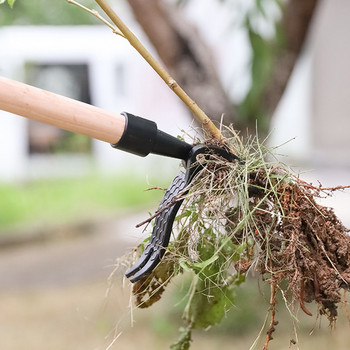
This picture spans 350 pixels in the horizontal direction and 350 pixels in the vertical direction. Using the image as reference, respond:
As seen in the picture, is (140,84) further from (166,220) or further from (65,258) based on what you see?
(166,220)

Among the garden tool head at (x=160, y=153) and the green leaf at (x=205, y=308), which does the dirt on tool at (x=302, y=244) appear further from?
the green leaf at (x=205, y=308)

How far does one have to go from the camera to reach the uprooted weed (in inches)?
42.3

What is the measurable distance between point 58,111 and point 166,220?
0.83 ft

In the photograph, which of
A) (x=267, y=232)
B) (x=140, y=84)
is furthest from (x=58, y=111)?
(x=140, y=84)

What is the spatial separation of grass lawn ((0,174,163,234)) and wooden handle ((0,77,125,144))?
Result: 5.70m

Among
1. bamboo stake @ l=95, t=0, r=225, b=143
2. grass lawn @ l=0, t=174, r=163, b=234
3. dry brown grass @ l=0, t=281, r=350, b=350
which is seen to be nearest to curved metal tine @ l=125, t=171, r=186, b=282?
bamboo stake @ l=95, t=0, r=225, b=143

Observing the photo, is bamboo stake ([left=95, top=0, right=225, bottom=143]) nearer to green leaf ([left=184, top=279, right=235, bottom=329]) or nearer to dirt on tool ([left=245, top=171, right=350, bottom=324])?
dirt on tool ([left=245, top=171, right=350, bottom=324])

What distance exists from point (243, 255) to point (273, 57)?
2606 millimetres

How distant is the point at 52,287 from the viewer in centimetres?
501

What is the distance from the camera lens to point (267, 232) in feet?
3.59

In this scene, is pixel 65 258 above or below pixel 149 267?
above

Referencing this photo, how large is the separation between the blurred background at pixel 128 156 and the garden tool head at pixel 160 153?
0.15ft

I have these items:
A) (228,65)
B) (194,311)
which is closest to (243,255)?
(194,311)

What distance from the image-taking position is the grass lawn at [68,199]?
23.8ft
